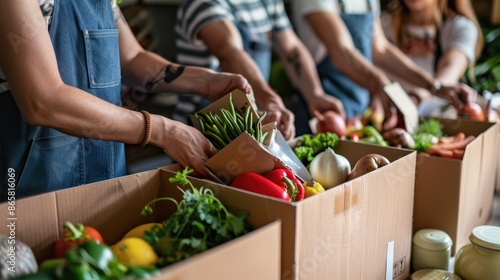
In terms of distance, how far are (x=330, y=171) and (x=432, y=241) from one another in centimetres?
31

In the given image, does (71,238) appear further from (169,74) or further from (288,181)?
(169,74)

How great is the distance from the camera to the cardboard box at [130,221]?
0.71 m

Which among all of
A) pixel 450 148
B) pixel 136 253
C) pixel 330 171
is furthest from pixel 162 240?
pixel 450 148

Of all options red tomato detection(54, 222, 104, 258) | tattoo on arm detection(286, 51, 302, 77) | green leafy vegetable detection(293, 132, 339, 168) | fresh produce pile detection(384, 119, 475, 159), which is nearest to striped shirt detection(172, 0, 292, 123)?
tattoo on arm detection(286, 51, 302, 77)

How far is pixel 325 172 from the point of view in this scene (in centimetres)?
119

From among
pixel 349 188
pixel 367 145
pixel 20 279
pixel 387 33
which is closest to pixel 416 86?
pixel 387 33

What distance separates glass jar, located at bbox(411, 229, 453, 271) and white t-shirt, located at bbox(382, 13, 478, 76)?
5.83ft

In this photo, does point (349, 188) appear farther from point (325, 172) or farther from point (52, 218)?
point (52, 218)

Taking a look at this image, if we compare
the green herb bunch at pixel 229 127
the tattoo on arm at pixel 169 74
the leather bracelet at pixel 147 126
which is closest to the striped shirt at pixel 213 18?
the tattoo on arm at pixel 169 74

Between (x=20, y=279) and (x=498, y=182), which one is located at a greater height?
(x=20, y=279)

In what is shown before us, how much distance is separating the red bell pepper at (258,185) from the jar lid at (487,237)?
451 mm

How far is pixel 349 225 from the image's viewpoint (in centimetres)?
100

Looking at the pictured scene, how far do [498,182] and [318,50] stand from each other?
101cm

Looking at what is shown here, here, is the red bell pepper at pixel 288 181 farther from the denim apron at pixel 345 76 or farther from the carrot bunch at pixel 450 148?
the denim apron at pixel 345 76
